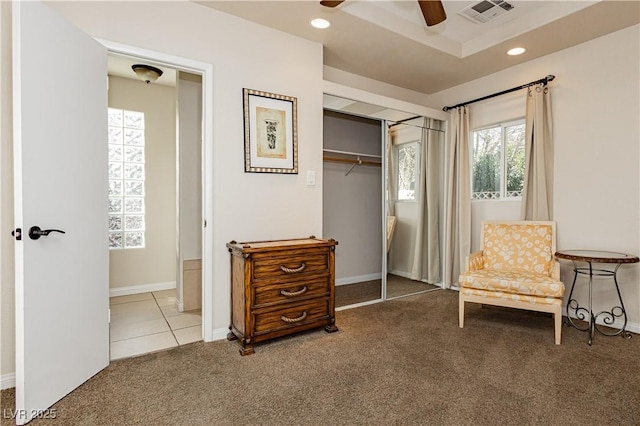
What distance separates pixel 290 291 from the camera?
264 cm

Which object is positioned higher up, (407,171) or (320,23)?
(320,23)

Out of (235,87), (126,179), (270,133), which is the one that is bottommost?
(126,179)

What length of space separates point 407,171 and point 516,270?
1530 millimetres

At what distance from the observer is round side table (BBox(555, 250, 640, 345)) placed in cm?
259

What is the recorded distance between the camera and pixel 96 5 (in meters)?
2.25

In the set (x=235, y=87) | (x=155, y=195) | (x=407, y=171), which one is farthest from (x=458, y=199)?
(x=155, y=195)

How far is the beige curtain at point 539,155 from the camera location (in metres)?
3.39

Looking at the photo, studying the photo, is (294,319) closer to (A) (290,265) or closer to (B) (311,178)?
(A) (290,265)

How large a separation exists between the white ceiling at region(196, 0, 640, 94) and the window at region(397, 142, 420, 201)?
0.90 metres

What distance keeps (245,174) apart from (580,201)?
3119 millimetres

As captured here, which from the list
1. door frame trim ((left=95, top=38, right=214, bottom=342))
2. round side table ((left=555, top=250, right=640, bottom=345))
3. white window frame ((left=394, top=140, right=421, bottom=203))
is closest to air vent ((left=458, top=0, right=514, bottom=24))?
white window frame ((left=394, top=140, right=421, bottom=203))

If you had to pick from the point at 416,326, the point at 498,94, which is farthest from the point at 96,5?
the point at 498,94

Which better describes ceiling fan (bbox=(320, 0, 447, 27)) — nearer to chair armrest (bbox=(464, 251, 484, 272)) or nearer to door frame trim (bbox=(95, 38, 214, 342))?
door frame trim (bbox=(95, 38, 214, 342))

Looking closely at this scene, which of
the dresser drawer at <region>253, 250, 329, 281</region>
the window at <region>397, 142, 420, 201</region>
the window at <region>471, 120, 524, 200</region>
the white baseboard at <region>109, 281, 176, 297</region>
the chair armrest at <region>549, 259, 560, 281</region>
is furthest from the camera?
the white baseboard at <region>109, 281, 176, 297</region>
